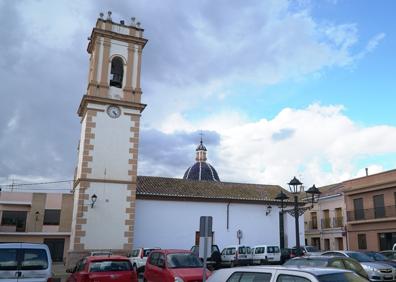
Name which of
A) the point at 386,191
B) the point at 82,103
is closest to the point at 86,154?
the point at 82,103

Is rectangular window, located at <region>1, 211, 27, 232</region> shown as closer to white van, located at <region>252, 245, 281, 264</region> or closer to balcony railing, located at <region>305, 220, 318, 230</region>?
white van, located at <region>252, 245, 281, 264</region>

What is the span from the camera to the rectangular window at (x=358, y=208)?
35312 mm

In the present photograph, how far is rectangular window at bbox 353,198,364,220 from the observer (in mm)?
35312

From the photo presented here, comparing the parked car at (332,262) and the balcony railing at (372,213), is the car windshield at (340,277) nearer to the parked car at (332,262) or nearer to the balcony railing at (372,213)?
the parked car at (332,262)

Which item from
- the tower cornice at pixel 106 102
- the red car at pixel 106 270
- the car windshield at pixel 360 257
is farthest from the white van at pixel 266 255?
→ the red car at pixel 106 270

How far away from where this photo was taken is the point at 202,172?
46594 millimetres

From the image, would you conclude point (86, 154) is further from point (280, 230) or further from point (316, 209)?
point (316, 209)

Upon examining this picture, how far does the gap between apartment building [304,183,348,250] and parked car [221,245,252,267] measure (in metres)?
15.8

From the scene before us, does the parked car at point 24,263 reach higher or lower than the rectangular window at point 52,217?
lower

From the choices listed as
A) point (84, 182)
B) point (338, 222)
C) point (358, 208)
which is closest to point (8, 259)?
point (84, 182)

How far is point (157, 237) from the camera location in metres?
27.3

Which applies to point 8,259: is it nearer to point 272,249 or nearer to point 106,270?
point 106,270

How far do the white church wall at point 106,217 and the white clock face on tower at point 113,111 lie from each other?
4.31 m

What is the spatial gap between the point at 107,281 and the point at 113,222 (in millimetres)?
13531
